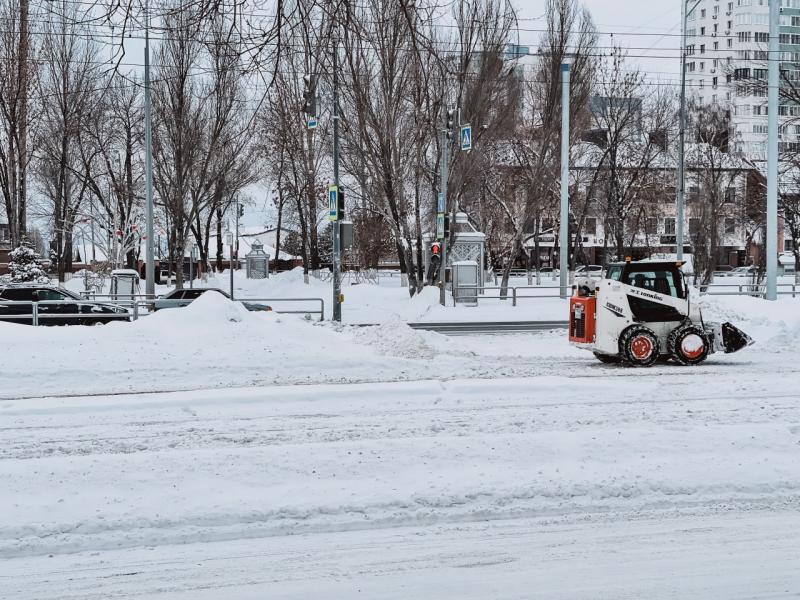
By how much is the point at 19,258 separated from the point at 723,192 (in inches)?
1577

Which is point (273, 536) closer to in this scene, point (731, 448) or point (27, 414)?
point (731, 448)

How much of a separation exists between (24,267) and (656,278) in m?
30.7

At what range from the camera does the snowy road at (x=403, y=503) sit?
18.6 feet

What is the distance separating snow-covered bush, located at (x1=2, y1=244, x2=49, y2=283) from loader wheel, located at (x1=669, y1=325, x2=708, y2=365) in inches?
1201

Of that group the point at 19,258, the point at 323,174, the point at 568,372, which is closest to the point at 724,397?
the point at 568,372

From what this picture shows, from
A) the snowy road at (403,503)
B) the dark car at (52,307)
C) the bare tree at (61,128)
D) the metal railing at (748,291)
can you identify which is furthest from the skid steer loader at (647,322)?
the bare tree at (61,128)

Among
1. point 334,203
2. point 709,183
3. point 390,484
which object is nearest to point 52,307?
point 334,203

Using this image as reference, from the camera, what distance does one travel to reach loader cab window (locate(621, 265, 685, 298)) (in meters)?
16.2

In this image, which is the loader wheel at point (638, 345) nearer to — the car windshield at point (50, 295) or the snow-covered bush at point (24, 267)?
the car windshield at point (50, 295)

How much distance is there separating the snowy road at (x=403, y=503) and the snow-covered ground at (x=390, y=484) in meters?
0.02

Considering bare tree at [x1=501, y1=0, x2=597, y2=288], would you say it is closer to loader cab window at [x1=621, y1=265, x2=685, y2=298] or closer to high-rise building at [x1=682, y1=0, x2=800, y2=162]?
loader cab window at [x1=621, y1=265, x2=685, y2=298]

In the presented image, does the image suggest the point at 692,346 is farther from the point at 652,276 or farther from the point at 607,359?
the point at 607,359

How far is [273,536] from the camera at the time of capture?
6.52 metres

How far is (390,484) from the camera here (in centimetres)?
756
